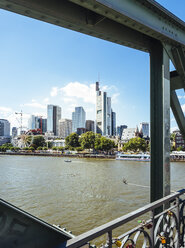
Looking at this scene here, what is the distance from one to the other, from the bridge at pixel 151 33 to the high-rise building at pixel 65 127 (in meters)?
189

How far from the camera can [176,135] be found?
99938 millimetres

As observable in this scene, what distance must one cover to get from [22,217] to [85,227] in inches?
375

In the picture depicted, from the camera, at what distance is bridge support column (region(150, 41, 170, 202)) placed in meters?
2.98

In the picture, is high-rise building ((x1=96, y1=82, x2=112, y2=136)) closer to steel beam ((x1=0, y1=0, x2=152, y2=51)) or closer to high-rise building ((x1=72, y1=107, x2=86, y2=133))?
high-rise building ((x1=72, y1=107, x2=86, y2=133))

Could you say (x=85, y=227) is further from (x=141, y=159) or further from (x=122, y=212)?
(x=141, y=159)

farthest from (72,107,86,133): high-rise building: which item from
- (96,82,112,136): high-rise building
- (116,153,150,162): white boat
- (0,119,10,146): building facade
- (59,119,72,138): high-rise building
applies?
(116,153,150,162): white boat

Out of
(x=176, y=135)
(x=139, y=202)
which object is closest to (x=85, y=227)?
(x=139, y=202)

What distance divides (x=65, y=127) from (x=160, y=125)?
624 ft

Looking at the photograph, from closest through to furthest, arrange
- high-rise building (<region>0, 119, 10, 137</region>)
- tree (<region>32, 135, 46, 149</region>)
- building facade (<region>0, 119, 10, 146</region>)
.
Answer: tree (<region>32, 135, 46, 149</region>), building facade (<region>0, 119, 10, 146</region>), high-rise building (<region>0, 119, 10, 137</region>)

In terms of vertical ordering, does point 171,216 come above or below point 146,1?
below

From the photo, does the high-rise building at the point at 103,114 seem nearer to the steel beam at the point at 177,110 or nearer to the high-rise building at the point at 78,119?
the high-rise building at the point at 78,119

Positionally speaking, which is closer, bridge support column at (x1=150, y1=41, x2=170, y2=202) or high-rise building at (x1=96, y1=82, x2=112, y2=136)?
bridge support column at (x1=150, y1=41, x2=170, y2=202)

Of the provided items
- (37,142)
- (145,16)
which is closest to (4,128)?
(37,142)

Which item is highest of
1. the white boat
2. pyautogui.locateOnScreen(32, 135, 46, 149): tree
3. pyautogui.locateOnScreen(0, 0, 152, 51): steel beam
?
pyautogui.locateOnScreen(0, 0, 152, 51): steel beam
